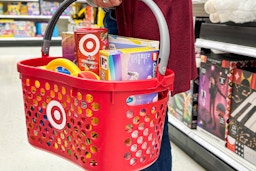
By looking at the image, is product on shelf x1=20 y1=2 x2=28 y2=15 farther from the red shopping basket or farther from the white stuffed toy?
the red shopping basket

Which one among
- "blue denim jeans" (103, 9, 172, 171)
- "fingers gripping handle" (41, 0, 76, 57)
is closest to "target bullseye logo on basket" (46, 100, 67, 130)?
"fingers gripping handle" (41, 0, 76, 57)

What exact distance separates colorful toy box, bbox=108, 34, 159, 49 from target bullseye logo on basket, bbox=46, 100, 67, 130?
8.5 inches

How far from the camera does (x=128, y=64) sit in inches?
28.7

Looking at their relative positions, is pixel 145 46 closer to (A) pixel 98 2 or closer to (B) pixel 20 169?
(A) pixel 98 2

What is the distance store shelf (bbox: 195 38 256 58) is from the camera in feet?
4.45

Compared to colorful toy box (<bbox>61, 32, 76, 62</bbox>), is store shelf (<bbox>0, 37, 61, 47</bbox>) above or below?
below

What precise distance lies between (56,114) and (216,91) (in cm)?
103

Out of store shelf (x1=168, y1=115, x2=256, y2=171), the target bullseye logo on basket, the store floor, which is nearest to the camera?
the target bullseye logo on basket

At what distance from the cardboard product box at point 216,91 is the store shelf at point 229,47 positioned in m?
0.06

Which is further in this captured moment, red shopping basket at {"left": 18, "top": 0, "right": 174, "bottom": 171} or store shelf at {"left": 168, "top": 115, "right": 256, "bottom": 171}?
store shelf at {"left": 168, "top": 115, "right": 256, "bottom": 171}

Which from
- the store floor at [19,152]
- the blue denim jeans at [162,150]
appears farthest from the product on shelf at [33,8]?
the blue denim jeans at [162,150]

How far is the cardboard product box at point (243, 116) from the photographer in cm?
141

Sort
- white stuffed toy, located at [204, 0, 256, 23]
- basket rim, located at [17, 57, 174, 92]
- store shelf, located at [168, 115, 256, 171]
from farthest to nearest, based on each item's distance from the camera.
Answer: store shelf, located at [168, 115, 256, 171]
white stuffed toy, located at [204, 0, 256, 23]
basket rim, located at [17, 57, 174, 92]

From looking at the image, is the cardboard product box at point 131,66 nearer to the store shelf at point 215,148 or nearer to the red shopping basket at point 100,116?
→ the red shopping basket at point 100,116
